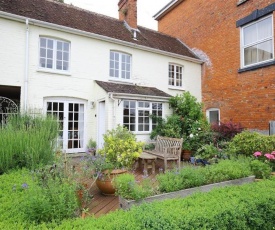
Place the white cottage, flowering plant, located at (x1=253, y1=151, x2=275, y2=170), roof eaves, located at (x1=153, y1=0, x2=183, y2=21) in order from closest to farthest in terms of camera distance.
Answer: flowering plant, located at (x1=253, y1=151, x2=275, y2=170)
the white cottage
roof eaves, located at (x1=153, y1=0, x2=183, y2=21)

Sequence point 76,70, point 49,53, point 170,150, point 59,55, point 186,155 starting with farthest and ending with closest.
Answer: point 76,70, point 59,55, point 186,155, point 49,53, point 170,150

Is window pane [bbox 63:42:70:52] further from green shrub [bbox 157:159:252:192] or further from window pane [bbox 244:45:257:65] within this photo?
A: window pane [bbox 244:45:257:65]

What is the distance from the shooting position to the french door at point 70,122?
29.4 feet

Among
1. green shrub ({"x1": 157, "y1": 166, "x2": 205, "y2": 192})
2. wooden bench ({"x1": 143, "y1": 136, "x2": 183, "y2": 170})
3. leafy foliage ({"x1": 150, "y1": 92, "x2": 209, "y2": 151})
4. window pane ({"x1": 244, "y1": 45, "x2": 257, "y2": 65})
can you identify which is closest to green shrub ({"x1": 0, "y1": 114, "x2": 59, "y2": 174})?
green shrub ({"x1": 157, "y1": 166, "x2": 205, "y2": 192})

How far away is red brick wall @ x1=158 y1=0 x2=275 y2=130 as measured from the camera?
9.53 metres

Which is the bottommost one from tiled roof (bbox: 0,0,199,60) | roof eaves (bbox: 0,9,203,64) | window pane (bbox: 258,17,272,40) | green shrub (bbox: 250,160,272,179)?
green shrub (bbox: 250,160,272,179)

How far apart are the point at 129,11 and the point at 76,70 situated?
19.3 ft

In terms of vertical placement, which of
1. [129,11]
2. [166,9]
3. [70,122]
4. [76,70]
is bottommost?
[70,122]

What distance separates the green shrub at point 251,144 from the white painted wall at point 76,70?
4183 millimetres

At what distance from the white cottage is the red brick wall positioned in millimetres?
2917

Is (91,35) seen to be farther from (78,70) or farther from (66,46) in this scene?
(78,70)

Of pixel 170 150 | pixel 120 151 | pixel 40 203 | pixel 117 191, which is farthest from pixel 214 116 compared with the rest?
pixel 40 203

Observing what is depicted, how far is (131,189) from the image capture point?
132 inches

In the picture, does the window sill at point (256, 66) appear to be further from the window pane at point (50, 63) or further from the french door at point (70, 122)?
the window pane at point (50, 63)
